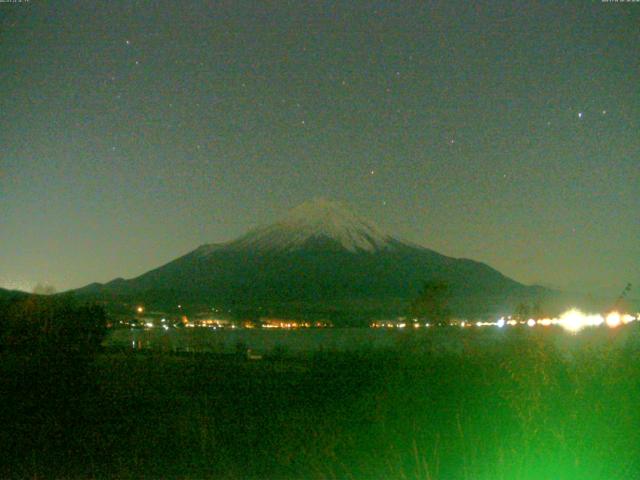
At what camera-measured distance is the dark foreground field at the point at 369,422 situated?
32.2 ft

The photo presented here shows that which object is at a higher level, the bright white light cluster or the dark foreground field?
the bright white light cluster

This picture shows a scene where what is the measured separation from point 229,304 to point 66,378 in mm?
64922

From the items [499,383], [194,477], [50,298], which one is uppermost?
[50,298]

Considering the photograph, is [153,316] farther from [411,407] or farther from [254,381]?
[411,407]

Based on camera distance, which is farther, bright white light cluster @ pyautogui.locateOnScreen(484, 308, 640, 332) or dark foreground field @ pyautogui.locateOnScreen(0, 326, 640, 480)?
bright white light cluster @ pyautogui.locateOnScreen(484, 308, 640, 332)

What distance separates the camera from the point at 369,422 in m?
13.3

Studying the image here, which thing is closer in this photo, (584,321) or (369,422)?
(369,422)

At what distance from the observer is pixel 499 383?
12758mm

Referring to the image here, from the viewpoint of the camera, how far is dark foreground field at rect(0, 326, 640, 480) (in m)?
9.81

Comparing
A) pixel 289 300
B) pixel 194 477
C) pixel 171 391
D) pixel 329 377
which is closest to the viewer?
pixel 194 477

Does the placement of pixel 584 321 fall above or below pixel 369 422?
above

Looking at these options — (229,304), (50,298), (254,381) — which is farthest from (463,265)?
(50,298)

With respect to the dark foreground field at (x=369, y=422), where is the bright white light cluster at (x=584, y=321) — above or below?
above

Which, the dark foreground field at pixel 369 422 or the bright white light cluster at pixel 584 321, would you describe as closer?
the dark foreground field at pixel 369 422
